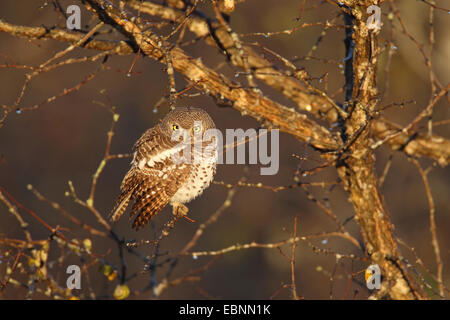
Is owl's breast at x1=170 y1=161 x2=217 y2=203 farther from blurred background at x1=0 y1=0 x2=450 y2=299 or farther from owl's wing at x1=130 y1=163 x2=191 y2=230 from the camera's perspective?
blurred background at x1=0 y1=0 x2=450 y2=299

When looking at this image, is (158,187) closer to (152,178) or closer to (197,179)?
(152,178)

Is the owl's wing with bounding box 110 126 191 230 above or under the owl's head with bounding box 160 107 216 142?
under

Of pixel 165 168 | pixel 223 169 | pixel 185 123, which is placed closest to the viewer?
pixel 185 123

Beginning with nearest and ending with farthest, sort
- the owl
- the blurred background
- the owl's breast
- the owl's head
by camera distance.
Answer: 1. the owl's head
2. the owl
3. the owl's breast
4. the blurred background

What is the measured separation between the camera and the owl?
4215 mm

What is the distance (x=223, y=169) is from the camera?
12367 mm

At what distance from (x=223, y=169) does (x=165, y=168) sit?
8045mm

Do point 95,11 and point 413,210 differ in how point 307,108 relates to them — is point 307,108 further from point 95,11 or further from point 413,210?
point 413,210

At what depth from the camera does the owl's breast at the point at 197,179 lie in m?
4.33

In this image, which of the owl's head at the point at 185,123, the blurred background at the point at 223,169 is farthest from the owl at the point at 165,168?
the blurred background at the point at 223,169

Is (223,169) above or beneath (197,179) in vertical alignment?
above

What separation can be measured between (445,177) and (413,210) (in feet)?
4.46

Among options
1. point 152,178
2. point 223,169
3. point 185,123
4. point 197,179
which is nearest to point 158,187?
point 152,178

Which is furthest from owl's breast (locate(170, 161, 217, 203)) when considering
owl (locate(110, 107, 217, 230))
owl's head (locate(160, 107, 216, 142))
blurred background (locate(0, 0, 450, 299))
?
blurred background (locate(0, 0, 450, 299))
